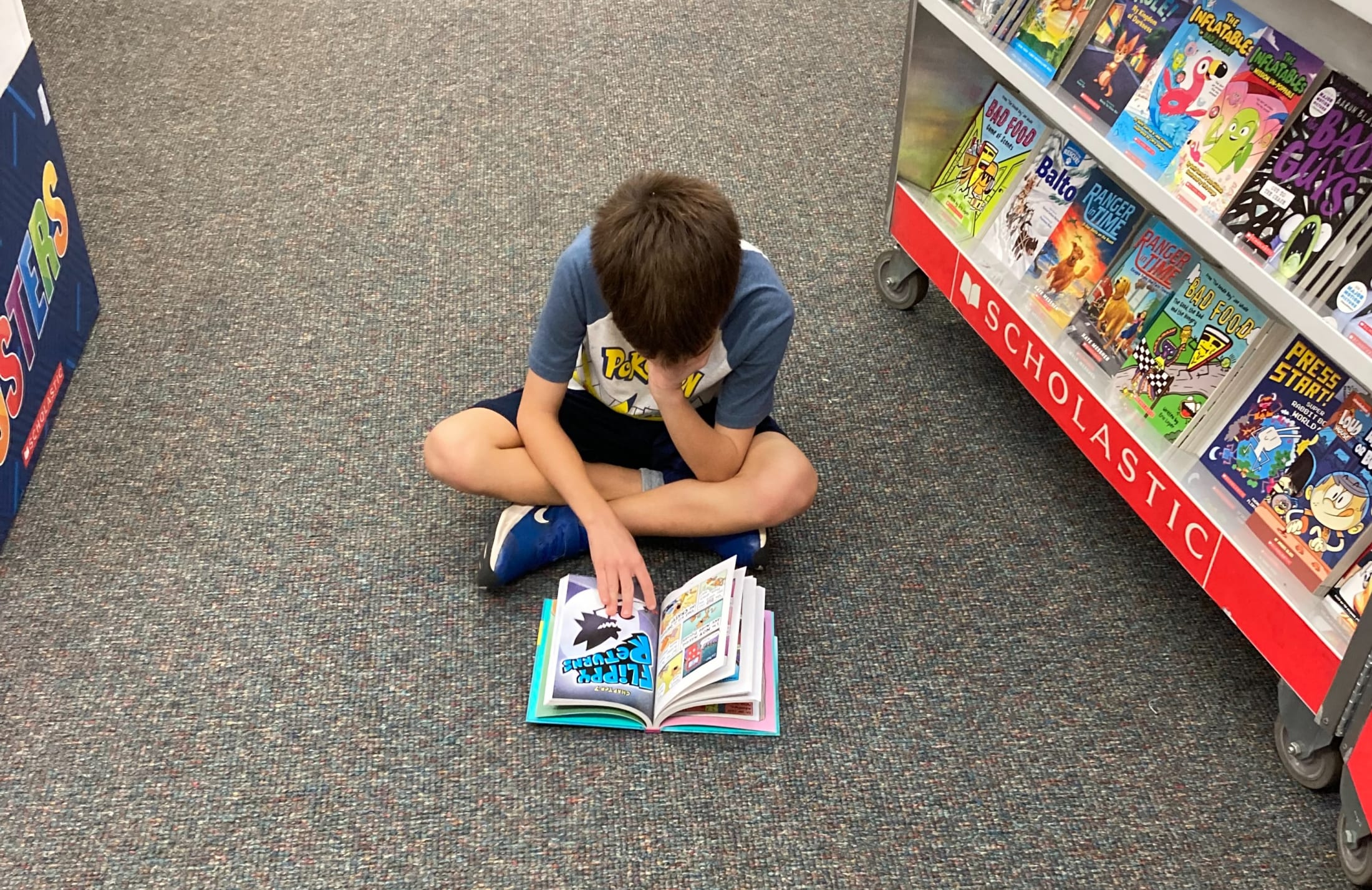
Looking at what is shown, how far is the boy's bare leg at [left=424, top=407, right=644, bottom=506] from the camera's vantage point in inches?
72.2

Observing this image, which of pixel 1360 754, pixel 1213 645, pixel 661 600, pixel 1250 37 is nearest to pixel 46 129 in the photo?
pixel 661 600

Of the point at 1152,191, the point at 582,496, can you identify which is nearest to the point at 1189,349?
the point at 1152,191

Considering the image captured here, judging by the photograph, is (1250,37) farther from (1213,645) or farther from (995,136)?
(1213,645)

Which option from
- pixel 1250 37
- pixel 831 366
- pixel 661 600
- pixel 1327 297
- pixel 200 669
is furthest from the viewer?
pixel 831 366

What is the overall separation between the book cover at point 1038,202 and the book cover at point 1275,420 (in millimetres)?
483

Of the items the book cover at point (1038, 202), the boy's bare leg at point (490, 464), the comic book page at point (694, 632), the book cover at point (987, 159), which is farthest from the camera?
the book cover at point (987, 159)

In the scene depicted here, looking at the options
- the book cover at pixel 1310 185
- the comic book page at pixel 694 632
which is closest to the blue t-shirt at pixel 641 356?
the comic book page at pixel 694 632

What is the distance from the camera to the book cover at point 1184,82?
1630mm

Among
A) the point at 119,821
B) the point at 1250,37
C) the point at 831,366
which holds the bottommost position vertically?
the point at 119,821

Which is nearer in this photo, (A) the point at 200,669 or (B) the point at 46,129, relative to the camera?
(A) the point at 200,669

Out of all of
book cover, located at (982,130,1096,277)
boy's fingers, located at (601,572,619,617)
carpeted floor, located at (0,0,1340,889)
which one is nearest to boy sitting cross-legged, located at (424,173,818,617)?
boy's fingers, located at (601,572,619,617)

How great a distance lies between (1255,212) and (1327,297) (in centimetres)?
16

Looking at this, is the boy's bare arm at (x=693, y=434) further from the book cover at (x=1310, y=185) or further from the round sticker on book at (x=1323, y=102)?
the round sticker on book at (x=1323, y=102)

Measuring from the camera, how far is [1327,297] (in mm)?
1461
